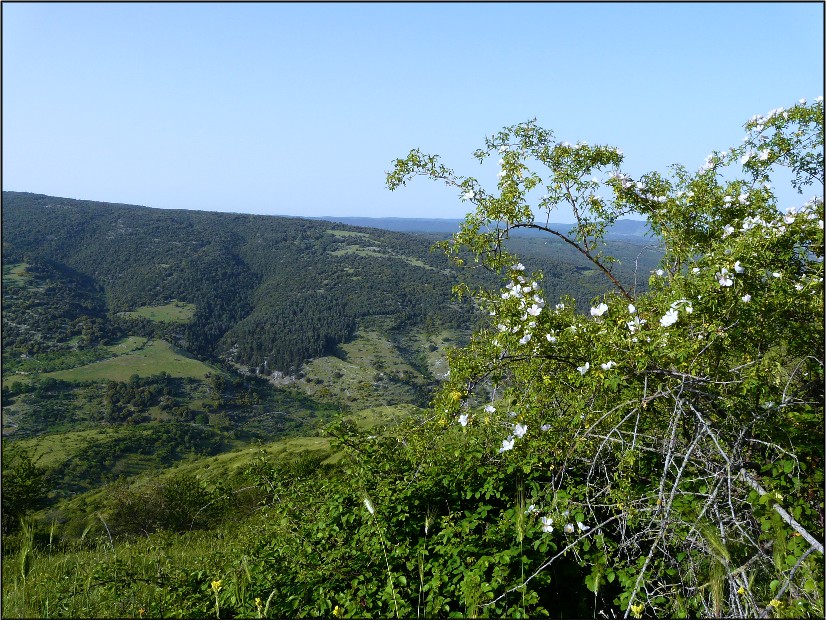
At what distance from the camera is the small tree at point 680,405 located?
3471mm

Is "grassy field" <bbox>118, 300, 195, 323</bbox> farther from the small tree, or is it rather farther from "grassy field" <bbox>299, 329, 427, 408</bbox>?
the small tree

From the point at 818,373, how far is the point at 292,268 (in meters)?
122

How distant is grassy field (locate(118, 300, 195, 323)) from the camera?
97.5 m

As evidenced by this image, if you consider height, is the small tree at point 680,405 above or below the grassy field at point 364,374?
above

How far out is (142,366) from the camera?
78562 millimetres

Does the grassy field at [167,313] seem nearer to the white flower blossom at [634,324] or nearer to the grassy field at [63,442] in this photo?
the grassy field at [63,442]

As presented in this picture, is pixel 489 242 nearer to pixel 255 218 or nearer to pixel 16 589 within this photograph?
pixel 16 589

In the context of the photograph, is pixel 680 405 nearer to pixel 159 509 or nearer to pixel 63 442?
pixel 159 509

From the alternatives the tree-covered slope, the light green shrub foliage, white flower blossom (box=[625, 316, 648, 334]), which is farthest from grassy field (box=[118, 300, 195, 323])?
white flower blossom (box=[625, 316, 648, 334])

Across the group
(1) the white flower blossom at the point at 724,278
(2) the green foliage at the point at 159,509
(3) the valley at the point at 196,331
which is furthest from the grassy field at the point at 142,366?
(1) the white flower blossom at the point at 724,278

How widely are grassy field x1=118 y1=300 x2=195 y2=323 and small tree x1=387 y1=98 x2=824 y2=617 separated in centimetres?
10261

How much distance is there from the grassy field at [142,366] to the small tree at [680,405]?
260ft

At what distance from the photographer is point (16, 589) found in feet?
12.9

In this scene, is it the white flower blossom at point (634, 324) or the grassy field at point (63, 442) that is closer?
the white flower blossom at point (634, 324)
